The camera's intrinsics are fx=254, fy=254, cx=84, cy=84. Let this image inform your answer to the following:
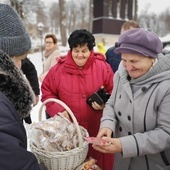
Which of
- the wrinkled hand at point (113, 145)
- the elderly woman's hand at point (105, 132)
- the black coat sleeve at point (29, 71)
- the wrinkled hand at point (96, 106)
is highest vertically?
the wrinkled hand at point (113, 145)

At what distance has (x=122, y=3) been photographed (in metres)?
24.2

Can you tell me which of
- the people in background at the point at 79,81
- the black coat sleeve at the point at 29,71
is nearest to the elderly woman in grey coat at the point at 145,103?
the people in background at the point at 79,81

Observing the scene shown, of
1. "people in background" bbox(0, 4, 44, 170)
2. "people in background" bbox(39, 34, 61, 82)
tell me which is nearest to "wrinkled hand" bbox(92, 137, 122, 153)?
"people in background" bbox(0, 4, 44, 170)

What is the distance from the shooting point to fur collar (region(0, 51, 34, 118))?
3.44 feet

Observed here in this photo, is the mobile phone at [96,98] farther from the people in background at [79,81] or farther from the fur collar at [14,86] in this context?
the fur collar at [14,86]

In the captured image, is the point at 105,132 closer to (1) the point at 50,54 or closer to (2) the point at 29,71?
(2) the point at 29,71

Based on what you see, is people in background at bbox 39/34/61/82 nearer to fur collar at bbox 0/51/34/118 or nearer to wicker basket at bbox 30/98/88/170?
wicker basket at bbox 30/98/88/170

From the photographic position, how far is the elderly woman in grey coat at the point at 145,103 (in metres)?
1.39

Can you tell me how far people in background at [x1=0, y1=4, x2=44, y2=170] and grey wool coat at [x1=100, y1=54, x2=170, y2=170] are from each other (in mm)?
578

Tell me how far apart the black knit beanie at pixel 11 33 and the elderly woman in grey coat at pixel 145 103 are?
0.56m

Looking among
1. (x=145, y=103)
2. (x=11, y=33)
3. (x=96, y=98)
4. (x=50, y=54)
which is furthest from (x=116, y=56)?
(x=11, y=33)

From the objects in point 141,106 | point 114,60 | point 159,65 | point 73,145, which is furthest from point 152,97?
point 114,60

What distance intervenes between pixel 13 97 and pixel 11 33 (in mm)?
317

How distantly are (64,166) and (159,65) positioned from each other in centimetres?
83
